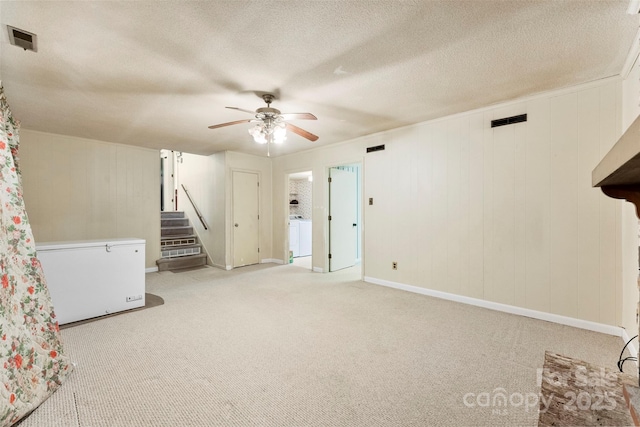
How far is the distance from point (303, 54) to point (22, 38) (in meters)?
1.98

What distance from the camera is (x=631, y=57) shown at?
2.23 m

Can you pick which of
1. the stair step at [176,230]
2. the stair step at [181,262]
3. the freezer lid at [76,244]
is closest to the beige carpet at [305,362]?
the freezer lid at [76,244]

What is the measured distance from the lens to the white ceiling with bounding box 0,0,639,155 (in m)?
1.74

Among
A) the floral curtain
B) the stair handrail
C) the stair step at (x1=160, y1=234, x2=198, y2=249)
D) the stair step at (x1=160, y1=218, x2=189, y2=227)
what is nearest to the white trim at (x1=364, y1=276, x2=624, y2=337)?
the floral curtain

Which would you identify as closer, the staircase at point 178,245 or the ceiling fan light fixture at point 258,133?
the ceiling fan light fixture at point 258,133

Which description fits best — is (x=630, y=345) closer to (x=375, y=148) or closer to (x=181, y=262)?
(x=375, y=148)

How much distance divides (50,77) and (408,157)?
409 centimetres

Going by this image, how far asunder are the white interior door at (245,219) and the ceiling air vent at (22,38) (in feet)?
12.4

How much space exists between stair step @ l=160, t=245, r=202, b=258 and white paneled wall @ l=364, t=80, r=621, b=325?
422 cm

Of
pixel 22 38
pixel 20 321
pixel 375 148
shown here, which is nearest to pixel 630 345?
pixel 375 148

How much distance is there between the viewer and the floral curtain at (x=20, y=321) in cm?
155

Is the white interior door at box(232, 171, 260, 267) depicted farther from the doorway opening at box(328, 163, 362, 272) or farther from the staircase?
the doorway opening at box(328, 163, 362, 272)

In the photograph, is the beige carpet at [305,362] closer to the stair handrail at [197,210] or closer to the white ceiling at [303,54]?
the white ceiling at [303,54]

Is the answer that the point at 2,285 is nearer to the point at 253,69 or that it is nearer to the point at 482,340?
the point at 253,69
